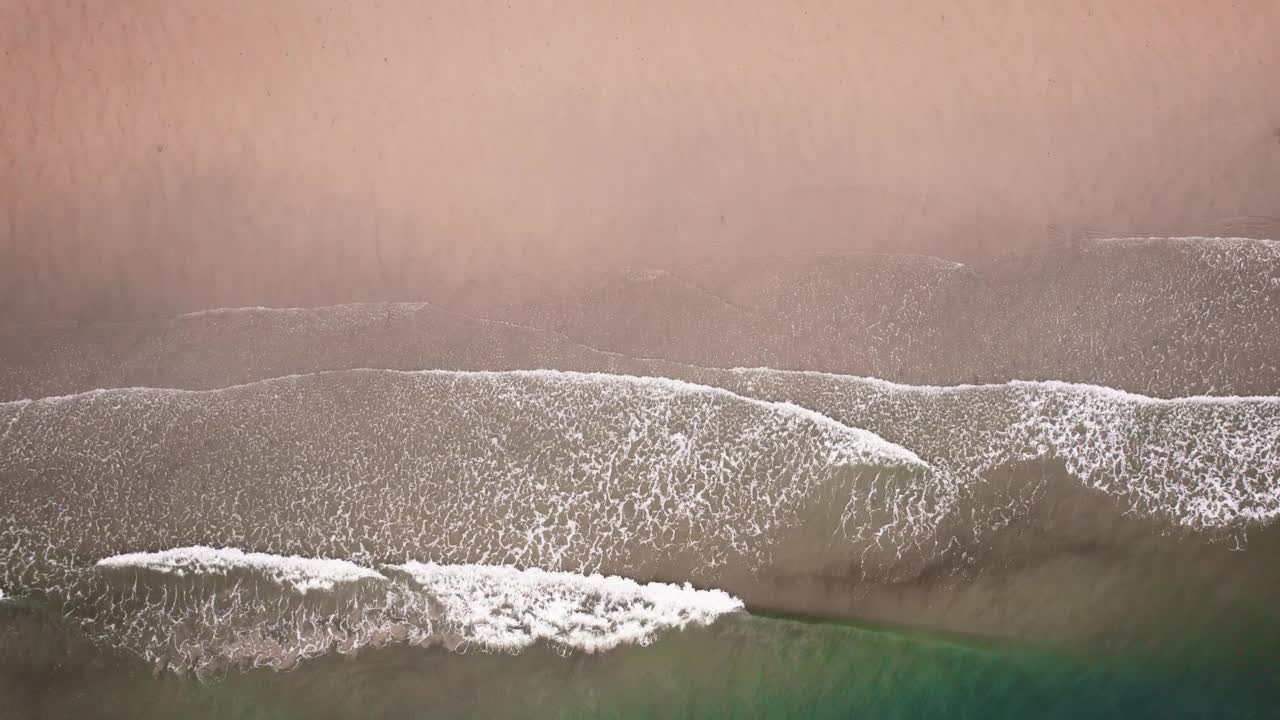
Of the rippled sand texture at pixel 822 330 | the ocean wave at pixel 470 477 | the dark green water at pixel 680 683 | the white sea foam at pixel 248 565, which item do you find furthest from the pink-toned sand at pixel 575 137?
the dark green water at pixel 680 683

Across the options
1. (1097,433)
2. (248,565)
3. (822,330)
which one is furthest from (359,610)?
(1097,433)

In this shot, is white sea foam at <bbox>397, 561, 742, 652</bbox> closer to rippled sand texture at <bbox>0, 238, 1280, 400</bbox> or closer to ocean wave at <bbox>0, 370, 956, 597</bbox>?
ocean wave at <bbox>0, 370, 956, 597</bbox>

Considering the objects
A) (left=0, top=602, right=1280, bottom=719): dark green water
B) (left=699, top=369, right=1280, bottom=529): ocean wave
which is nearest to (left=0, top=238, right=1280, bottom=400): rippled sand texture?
(left=699, top=369, right=1280, bottom=529): ocean wave

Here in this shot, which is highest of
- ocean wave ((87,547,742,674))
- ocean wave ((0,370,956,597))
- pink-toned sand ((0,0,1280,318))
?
pink-toned sand ((0,0,1280,318))

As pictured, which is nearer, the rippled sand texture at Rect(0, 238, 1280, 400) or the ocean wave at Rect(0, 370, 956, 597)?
the ocean wave at Rect(0, 370, 956, 597)

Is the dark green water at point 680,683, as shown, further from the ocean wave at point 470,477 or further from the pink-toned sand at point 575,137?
the pink-toned sand at point 575,137

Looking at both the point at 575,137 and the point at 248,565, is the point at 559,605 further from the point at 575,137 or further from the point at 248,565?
the point at 575,137
